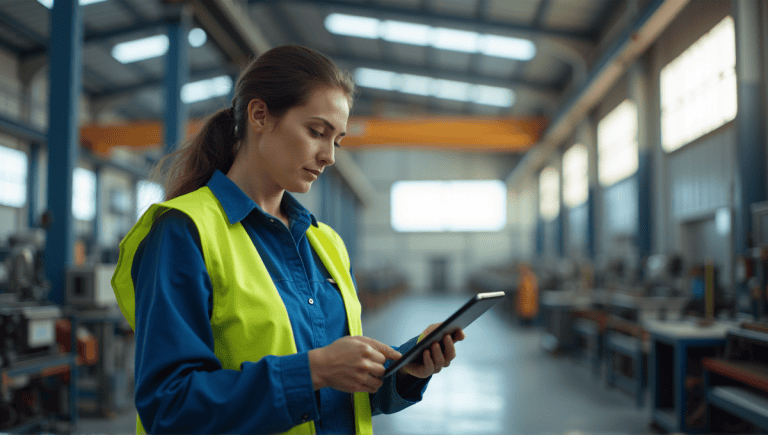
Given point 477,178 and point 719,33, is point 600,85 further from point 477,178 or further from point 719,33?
point 477,178

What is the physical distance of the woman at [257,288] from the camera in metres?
0.80

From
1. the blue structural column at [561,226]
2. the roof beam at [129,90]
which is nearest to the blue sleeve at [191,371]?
the roof beam at [129,90]

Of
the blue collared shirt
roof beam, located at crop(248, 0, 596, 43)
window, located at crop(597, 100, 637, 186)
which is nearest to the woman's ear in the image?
the blue collared shirt

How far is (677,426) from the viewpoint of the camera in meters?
3.75

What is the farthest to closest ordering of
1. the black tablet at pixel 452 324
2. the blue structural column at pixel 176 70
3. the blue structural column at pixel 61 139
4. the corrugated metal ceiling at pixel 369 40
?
the corrugated metal ceiling at pixel 369 40 → the blue structural column at pixel 176 70 → the blue structural column at pixel 61 139 → the black tablet at pixel 452 324

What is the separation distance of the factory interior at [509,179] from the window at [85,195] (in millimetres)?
113

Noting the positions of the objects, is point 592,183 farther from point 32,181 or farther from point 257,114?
point 32,181

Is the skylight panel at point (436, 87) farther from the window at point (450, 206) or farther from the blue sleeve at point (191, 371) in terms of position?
the blue sleeve at point (191, 371)

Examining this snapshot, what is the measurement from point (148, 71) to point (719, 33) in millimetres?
13141

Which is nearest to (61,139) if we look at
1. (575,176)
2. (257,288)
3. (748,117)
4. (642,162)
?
(257,288)

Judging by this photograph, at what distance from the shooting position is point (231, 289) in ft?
2.87

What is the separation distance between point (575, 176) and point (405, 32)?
6244 millimetres

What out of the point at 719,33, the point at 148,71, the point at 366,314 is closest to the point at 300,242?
the point at 719,33

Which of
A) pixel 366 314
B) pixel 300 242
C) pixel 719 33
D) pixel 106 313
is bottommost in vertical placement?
pixel 366 314
